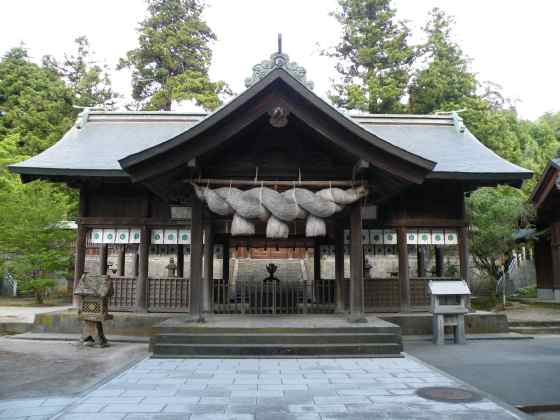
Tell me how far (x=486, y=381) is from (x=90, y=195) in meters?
10.8

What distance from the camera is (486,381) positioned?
652cm

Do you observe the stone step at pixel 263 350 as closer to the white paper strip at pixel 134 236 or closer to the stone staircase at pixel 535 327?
the white paper strip at pixel 134 236

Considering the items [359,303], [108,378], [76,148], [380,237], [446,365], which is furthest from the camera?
[76,148]

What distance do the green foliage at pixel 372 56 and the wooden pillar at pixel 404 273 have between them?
47.5 ft

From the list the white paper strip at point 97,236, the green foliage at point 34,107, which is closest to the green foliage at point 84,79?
the green foliage at point 34,107

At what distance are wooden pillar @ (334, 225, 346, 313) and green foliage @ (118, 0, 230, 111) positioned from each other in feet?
55.5

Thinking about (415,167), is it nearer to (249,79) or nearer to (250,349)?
(249,79)

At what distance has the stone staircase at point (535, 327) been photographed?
1231 centimetres

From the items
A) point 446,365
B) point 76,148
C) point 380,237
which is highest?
point 76,148

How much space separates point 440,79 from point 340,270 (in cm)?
1764

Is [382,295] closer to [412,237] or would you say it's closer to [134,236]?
[412,237]

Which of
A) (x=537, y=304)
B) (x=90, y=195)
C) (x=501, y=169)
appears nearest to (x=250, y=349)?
(x=90, y=195)

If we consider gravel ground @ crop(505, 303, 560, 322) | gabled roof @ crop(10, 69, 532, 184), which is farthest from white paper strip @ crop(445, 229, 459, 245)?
gravel ground @ crop(505, 303, 560, 322)

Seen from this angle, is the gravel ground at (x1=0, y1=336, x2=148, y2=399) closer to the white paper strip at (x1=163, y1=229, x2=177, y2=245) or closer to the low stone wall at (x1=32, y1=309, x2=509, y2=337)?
the low stone wall at (x1=32, y1=309, x2=509, y2=337)
